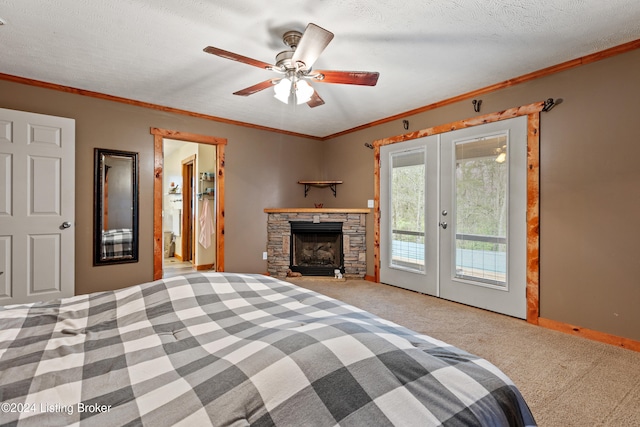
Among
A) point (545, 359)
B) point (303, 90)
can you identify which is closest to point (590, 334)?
point (545, 359)

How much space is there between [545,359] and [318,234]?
339cm

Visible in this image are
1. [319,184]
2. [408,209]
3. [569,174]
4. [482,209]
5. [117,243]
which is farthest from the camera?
[319,184]

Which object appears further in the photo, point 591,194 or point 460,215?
point 460,215

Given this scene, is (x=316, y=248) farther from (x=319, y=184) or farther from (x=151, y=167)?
(x=151, y=167)

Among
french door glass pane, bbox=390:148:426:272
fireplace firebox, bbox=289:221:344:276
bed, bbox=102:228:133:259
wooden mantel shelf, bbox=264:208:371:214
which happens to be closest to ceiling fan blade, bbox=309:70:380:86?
french door glass pane, bbox=390:148:426:272

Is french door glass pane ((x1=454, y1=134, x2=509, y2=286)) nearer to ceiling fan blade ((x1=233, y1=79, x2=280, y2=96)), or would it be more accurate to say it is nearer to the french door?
the french door

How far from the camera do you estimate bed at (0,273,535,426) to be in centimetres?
74

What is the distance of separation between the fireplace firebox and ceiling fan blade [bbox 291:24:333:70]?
9.90ft

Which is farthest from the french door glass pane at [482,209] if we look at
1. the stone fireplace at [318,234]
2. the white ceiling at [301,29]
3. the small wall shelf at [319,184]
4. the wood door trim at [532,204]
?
the small wall shelf at [319,184]

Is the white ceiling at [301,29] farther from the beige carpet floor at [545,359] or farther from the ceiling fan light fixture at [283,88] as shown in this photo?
the beige carpet floor at [545,359]

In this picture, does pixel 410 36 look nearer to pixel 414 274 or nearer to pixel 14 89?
pixel 414 274

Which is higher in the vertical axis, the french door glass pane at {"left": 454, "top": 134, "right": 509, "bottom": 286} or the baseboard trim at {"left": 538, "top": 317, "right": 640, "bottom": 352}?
the french door glass pane at {"left": 454, "top": 134, "right": 509, "bottom": 286}

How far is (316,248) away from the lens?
5.18 meters

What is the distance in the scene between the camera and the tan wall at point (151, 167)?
3438mm
